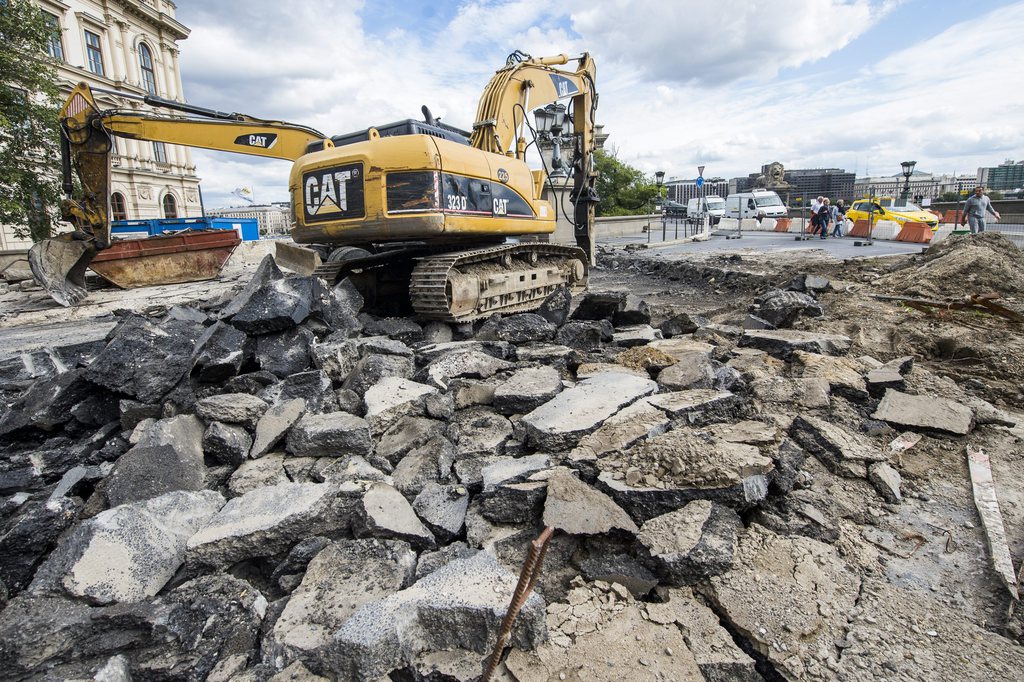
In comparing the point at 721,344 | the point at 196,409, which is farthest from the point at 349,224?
the point at 721,344

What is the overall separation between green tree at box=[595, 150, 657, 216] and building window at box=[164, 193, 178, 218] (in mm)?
30487

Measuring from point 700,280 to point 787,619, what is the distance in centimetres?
1027

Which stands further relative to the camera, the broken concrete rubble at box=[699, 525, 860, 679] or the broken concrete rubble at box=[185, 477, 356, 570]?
the broken concrete rubble at box=[185, 477, 356, 570]

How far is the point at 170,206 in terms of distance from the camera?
3831cm

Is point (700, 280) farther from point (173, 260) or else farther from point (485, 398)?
point (173, 260)

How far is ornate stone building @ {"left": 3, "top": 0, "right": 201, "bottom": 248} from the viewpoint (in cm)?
3083

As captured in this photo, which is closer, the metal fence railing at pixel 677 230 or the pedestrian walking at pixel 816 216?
the pedestrian walking at pixel 816 216

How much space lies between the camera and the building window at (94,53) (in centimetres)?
3215

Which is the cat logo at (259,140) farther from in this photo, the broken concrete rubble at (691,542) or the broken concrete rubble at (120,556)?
the broken concrete rubble at (691,542)

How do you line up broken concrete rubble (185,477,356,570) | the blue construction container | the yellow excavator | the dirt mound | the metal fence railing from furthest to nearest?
the metal fence railing, the blue construction container, the dirt mound, the yellow excavator, broken concrete rubble (185,477,356,570)

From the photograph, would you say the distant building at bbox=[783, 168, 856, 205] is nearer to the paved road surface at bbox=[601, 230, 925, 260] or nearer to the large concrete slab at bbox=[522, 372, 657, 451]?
the paved road surface at bbox=[601, 230, 925, 260]

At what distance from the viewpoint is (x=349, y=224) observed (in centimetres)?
591

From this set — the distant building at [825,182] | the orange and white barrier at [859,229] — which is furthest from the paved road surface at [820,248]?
the distant building at [825,182]

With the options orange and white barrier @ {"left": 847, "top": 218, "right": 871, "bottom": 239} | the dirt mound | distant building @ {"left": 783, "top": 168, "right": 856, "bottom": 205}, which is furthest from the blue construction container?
distant building @ {"left": 783, "top": 168, "right": 856, "bottom": 205}
